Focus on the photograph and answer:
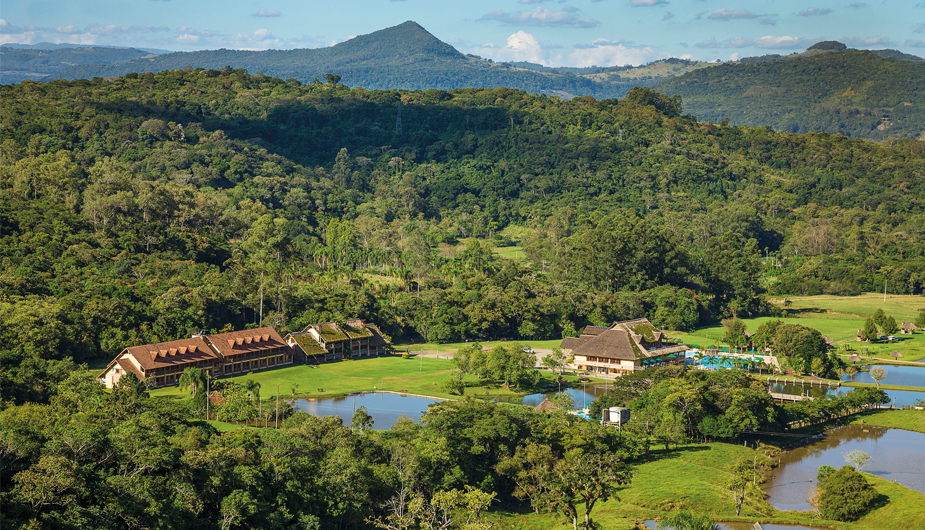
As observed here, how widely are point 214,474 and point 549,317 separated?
47.4m

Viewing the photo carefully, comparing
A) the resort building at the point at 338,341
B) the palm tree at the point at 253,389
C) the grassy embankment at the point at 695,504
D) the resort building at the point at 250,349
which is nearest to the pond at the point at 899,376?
the grassy embankment at the point at 695,504

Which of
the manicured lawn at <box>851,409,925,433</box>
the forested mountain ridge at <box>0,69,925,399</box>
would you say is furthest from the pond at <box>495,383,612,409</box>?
the forested mountain ridge at <box>0,69,925,399</box>

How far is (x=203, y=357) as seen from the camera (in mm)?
52000

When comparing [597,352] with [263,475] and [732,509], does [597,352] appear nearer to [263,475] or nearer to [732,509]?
[732,509]

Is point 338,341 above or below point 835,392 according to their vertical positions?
above

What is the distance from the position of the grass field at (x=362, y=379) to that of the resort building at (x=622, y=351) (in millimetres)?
3500

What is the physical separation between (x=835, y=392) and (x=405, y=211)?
76.4 metres

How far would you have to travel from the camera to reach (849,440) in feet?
142

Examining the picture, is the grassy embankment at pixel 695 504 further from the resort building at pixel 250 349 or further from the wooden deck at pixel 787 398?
the resort building at pixel 250 349

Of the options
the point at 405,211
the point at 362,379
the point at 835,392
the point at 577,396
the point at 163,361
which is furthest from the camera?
the point at 405,211

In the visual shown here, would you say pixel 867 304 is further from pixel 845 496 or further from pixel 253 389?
pixel 253 389

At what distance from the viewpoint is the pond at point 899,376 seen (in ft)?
184

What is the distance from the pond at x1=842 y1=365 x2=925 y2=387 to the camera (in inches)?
2207

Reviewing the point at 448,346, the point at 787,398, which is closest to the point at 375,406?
the point at 448,346
